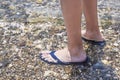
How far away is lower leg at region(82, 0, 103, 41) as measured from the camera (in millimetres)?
1660

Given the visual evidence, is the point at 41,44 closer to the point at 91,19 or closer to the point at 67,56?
the point at 67,56

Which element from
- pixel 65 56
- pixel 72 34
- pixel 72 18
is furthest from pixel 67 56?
pixel 72 18

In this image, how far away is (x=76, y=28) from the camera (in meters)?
1.52

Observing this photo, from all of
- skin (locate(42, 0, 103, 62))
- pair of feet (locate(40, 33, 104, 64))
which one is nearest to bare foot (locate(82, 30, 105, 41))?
skin (locate(42, 0, 103, 62))

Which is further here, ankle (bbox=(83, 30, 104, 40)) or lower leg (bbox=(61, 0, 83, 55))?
ankle (bbox=(83, 30, 104, 40))

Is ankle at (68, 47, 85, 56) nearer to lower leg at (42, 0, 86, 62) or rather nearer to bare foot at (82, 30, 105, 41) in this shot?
lower leg at (42, 0, 86, 62)

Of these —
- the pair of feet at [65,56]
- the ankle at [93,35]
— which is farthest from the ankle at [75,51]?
the ankle at [93,35]

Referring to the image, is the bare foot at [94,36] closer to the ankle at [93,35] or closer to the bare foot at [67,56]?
the ankle at [93,35]

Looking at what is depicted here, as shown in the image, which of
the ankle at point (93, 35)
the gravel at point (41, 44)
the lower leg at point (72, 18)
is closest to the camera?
the lower leg at point (72, 18)

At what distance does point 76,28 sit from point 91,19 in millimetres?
243

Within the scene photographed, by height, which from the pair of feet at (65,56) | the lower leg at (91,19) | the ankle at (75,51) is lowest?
the pair of feet at (65,56)

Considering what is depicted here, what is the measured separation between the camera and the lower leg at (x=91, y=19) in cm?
166

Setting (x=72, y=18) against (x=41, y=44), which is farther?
(x=41, y=44)

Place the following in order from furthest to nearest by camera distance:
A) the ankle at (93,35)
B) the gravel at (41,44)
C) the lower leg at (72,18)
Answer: the ankle at (93,35) → the gravel at (41,44) → the lower leg at (72,18)
